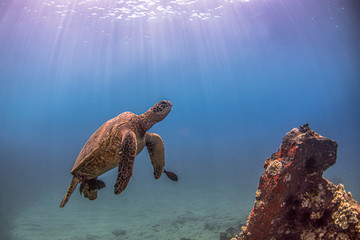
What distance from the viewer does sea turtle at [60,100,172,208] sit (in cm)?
358

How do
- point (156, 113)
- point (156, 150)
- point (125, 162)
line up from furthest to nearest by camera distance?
1. point (156, 150)
2. point (156, 113)
3. point (125, 162)

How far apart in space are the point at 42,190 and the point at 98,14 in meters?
24.8

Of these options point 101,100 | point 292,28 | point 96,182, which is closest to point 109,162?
point 96,182

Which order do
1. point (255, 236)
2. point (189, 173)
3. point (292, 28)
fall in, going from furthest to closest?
point (189, 173) → point (292, 28) → point (255, 236)

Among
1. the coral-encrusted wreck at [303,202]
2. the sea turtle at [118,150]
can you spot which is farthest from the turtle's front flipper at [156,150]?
the coral-encrusted wreck at [303,202]

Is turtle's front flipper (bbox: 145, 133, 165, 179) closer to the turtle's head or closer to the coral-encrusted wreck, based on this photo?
the turtle's head

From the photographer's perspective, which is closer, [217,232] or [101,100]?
[217,232]

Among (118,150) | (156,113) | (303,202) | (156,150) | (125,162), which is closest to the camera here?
(303,202)

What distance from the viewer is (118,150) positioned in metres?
4.12

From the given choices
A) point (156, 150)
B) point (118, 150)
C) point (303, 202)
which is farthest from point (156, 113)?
point (303, 202)

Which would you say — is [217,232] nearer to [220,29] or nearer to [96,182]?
[96,182]

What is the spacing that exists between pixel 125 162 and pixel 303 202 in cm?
279

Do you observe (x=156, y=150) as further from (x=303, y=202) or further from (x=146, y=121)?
(x=303, y=202)

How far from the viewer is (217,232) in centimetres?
980
